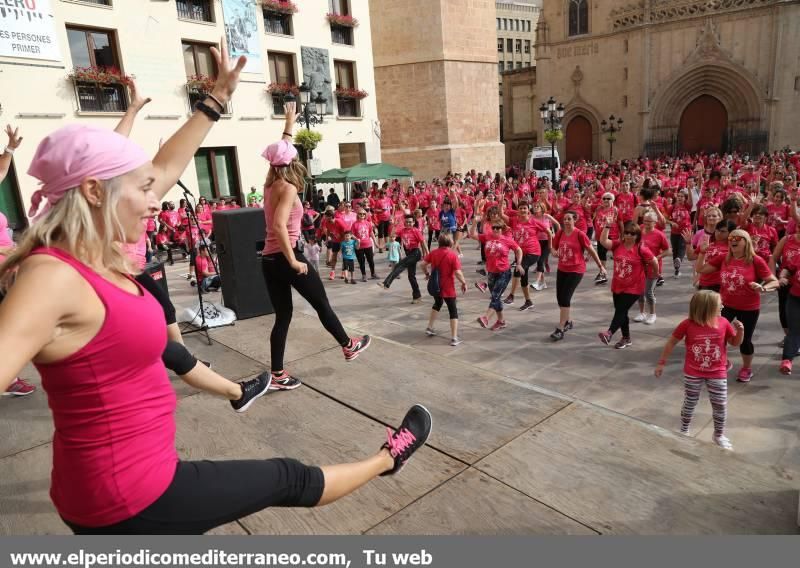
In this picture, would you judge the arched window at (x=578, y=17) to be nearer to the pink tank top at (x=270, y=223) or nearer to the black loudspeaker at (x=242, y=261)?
the black loudspeaker at (x=242, y=261)

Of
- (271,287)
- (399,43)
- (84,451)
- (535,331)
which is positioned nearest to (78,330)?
(84,451)

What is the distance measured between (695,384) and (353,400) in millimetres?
2686

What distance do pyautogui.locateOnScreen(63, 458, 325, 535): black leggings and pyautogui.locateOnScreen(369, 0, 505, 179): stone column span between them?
91.1 ft

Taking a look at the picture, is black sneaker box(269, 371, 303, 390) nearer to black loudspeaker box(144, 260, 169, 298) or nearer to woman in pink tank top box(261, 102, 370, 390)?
woman in pink tank top box(261, 102, 370, 390)

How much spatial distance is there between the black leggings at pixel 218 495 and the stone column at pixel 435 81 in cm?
2775

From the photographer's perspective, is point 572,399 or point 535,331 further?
point 535,331

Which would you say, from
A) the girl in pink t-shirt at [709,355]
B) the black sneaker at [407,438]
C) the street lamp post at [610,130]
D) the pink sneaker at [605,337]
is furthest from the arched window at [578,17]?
the black sneaker at [407,438]

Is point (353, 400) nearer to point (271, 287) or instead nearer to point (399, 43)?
point (271, 287)

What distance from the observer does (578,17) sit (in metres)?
38.3

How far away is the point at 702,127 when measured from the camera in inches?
1433

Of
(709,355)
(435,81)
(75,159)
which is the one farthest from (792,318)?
(435,81)

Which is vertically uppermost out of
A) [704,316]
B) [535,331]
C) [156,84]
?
[156,84]

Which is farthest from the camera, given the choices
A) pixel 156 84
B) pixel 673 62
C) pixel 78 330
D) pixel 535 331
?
pixel 673 62

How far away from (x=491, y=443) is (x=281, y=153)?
2.33 metres
